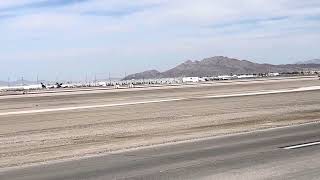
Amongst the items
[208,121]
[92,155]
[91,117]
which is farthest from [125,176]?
[91,117]

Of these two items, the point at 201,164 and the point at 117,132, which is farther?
the point at 117,132

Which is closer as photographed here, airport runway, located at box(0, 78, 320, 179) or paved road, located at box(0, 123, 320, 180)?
paved road, located at box(0, 123, 320, 180)

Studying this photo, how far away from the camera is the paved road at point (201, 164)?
37.6 feet

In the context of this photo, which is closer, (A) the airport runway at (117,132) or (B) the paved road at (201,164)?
(B) the paved road at (201,164)

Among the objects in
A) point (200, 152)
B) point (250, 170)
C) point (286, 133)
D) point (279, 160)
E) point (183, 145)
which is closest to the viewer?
point (250, 170)

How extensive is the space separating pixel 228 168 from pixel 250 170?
1.79 feet

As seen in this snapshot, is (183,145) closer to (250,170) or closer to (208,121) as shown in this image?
(250,170)

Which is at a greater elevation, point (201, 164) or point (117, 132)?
point (201, 164)

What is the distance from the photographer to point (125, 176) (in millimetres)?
11711

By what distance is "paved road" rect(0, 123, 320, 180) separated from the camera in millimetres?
11445

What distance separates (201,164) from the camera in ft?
41.9

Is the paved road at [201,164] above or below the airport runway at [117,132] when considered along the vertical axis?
above

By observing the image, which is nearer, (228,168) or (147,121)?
(228,168)

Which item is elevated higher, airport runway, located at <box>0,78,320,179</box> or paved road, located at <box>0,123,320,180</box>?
paved road, located at <box>0,123,320,180</box>
